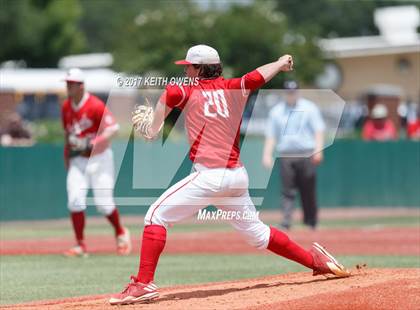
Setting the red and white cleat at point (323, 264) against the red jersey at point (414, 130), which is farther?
the red jersey at point (414, 130)

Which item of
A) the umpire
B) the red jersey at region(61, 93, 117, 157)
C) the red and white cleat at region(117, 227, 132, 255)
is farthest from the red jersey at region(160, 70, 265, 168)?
the umpire

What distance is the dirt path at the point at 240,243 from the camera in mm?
14867

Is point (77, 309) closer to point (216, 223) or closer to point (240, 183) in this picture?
point (240, 183)

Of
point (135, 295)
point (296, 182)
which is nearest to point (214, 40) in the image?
point (296, 182)

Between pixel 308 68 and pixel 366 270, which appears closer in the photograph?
pixel 366 270

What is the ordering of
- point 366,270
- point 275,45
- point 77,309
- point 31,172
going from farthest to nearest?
point 275,45, point 31,172, point 366,270, point 77,309

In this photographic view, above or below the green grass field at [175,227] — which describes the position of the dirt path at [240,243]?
above

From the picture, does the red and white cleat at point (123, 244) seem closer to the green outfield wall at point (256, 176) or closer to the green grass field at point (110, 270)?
the green grass field at point (110, 270)

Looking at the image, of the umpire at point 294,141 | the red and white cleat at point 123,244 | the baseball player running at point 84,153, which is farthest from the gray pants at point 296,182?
the baseball player running at point 84,153

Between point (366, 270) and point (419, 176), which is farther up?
point (366, 270)

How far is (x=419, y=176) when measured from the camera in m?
23.8

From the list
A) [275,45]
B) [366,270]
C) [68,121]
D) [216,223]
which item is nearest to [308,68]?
[275,45]

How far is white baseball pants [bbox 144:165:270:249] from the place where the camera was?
895cm

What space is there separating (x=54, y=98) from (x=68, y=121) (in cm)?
2417
